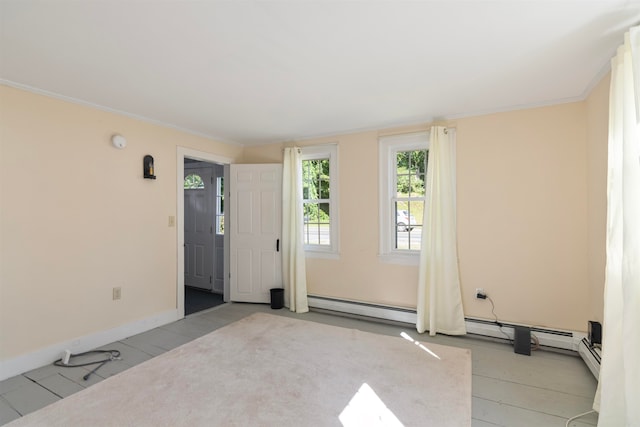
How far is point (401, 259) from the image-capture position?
3.71m

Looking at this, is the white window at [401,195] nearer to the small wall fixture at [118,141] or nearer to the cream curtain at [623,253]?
the cream curtain at [623,253]

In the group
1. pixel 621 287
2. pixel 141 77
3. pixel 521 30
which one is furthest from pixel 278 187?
pixel 621 287

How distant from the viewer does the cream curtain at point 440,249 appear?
332 cm

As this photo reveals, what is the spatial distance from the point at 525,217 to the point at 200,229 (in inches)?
197

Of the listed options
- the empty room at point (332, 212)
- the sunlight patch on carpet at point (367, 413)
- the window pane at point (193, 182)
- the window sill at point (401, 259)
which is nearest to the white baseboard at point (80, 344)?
the empty room at point (332, 212)

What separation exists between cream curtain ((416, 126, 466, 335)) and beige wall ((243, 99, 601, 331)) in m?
0.12

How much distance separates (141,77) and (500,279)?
3.99 m

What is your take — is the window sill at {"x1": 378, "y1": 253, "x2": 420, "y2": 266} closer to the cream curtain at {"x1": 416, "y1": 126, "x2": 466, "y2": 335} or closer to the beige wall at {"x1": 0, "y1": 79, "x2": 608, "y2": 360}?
the beige wall at {"x1": 0, "y1": 79, "x2": 608, "y2": 360}

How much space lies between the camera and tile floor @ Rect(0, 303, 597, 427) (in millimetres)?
1996

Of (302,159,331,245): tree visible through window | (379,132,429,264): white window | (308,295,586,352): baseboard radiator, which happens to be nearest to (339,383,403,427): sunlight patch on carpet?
(308,295,586,352): baseboard radiator

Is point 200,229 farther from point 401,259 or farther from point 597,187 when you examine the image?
point 597,187

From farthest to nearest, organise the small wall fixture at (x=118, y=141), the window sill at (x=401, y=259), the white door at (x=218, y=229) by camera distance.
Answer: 1. the white door at (x=218, y=229)
2. the window sill at (x=401, y=259)
3. the small wall fixture at (x=118, y=141)

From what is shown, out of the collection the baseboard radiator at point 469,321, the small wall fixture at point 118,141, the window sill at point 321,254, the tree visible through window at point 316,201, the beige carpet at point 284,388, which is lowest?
the beige carpet at point 284,388

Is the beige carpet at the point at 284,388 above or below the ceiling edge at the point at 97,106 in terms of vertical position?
below
